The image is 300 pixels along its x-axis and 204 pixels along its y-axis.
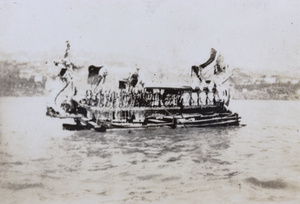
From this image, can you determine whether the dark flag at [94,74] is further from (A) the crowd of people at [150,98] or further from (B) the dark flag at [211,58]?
(B) the dark flag at [211,58]

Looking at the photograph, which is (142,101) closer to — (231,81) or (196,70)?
(196,70)

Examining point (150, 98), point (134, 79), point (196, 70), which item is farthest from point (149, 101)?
point (196, 70)

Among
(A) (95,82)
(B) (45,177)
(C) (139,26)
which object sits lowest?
(B) (45,177)

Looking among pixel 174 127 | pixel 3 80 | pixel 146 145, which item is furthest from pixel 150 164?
pixel 3 80

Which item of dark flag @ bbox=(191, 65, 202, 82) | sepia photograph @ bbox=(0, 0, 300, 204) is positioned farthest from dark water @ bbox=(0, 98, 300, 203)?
dark flag @ bbox=(191, 65, 202, 82)

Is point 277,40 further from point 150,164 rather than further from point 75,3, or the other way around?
point 75,3

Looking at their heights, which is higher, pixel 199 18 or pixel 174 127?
pixel 199 18

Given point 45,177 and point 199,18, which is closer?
point 45,177
